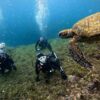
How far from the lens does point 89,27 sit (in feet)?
22.1

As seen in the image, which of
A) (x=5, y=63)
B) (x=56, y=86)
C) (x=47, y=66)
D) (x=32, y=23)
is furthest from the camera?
(x=32, y=23)

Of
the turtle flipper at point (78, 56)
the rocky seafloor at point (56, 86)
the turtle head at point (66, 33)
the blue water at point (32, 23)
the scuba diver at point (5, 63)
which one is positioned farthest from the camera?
the blue water at point (32, 23)

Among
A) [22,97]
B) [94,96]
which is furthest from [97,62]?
[22,97]

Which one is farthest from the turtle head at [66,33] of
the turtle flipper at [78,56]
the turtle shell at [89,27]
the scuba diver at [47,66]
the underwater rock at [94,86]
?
the underwater rock at [94,86]

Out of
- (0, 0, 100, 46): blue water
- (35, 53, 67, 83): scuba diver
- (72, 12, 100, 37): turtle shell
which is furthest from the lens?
(0, 0, 100, 46): blue water

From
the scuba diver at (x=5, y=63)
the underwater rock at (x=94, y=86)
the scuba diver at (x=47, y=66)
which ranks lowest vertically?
the underwater rock at (x=94, y=86)

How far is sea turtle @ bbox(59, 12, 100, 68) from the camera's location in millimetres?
6316

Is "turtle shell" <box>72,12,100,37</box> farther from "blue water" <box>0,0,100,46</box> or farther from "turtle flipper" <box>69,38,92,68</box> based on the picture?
"blue water" <box>0,0,100,46</box>

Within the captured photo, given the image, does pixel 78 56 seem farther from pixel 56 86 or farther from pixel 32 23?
pixel 32 23

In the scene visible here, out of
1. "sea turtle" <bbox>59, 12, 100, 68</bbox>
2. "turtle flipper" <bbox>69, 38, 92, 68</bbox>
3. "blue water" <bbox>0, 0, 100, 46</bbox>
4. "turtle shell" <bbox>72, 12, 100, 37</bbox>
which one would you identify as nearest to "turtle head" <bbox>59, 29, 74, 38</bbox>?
"sea turtle" <bbox>59, 12, 100, 68</bbox>

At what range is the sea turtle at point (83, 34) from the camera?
6.32 metres

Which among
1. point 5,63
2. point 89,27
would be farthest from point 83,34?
point 5,63

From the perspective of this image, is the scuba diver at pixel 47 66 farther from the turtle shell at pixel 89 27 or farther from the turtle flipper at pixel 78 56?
the turtle shell at pixel 89 27

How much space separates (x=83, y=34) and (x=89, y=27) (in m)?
0.32
